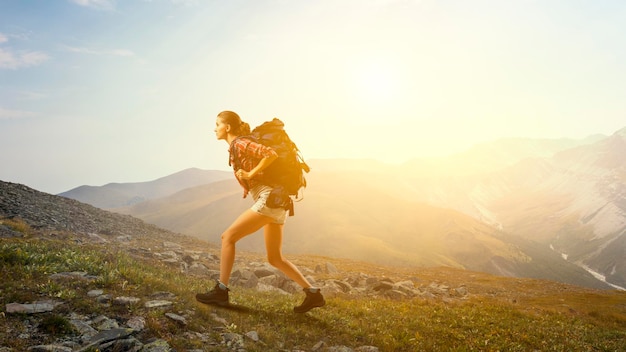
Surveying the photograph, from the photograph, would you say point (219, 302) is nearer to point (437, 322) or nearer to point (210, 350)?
point (210, 350)

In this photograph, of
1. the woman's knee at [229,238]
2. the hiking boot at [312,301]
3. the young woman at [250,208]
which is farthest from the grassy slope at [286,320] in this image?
the woman's knee at [229,238]

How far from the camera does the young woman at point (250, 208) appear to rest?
727 cm

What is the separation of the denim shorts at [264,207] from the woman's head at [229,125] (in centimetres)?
126

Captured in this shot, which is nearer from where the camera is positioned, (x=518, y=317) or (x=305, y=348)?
(x=305, y=348)

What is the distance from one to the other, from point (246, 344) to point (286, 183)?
308 centimetres

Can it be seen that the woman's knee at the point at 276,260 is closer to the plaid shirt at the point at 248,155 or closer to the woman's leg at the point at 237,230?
the woman's leg at the point at 237,230

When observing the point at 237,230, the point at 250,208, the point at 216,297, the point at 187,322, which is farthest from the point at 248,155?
the point at 187,322

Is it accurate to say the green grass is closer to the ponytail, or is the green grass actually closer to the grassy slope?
the grassy slope

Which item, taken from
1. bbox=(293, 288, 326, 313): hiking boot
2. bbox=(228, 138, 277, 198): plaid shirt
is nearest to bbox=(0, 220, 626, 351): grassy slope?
bbox=(293, 288, 326, 313): hiking boot

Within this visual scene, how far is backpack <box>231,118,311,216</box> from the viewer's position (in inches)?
291

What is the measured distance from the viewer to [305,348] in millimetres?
7293

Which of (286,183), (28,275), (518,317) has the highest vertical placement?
(286,183)

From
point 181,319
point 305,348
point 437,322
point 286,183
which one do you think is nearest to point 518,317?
point 437,322

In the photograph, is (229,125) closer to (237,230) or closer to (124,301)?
(237,230)
